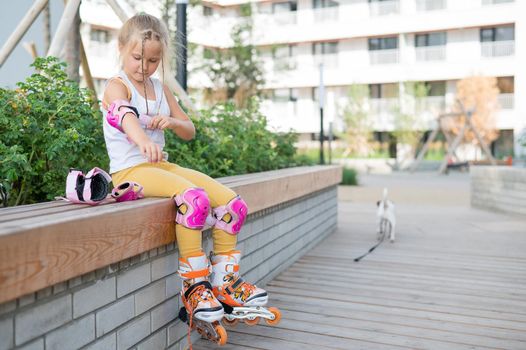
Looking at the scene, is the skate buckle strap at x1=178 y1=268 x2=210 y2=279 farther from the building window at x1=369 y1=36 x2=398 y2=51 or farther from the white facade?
the building window at x1=369 y1=36 x2=398 y2=51

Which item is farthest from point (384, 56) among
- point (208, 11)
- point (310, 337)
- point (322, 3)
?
point (310, 337)

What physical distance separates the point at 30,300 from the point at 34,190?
53.9 inches

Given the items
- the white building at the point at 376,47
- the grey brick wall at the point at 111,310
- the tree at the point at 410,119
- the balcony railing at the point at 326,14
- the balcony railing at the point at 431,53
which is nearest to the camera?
the grey brick wall at the point at 111,310

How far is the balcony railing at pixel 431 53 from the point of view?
30188 millimetres

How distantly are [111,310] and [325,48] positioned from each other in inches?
1283

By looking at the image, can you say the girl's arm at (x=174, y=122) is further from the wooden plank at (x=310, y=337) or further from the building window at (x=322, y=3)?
the building window at (x=322, y=3)

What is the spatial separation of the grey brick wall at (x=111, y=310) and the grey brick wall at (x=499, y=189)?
223 inches

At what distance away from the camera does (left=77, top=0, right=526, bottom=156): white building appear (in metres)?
28.2

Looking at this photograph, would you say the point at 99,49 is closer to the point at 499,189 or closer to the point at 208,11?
the point at 208,11

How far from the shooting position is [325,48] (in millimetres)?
33250

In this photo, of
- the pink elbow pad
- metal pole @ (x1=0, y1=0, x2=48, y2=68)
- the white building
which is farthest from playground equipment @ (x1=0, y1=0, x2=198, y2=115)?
the white building

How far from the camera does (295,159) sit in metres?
6.34

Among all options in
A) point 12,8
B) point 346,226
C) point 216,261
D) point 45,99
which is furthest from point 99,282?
point 12,8

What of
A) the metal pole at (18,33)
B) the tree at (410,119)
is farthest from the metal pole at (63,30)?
the tree at (410,119)
